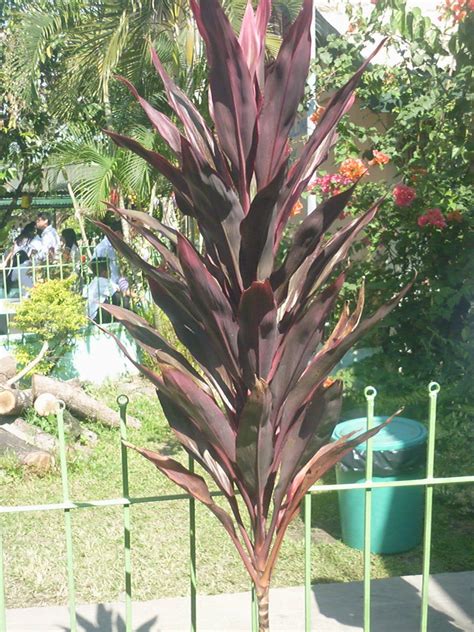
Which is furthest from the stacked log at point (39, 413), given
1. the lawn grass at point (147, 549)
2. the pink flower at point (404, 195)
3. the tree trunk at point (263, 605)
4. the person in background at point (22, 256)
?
the tree trunk at point (263, 605)

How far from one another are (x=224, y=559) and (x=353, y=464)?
0.95m

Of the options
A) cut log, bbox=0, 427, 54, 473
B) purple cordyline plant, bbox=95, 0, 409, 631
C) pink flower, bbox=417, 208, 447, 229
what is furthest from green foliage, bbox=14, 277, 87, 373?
purple cordyline plant, bbox=95, 0, 409, 631

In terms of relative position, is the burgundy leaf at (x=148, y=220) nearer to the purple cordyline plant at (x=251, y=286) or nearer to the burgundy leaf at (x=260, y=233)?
the purple cordyline plant at (x=251, y=286)

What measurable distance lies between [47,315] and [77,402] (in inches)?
42.3

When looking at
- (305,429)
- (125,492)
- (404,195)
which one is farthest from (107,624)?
(404,195)

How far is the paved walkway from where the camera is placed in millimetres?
3828

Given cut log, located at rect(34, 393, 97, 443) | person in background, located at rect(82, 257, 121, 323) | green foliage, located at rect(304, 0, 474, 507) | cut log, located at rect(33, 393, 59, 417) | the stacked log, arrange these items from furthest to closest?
person in background, located at rect(82, 257, 121, 323) → cut log, located at rect(33, 393, 59, 417) → cut log, located at rect(34, 393, 97, 443) → the stacked log → green foliage, located at rect(304, 0, 474, 507)

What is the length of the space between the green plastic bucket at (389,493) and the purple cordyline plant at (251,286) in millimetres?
2554

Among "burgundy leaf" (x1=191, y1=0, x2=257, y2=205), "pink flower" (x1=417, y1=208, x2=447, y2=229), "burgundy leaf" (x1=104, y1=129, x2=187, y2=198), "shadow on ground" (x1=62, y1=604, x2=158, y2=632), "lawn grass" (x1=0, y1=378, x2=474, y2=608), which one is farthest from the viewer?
"pink flower" (x1=417, y1=208, x2=447, y2=229)

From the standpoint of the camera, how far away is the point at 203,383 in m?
2.22

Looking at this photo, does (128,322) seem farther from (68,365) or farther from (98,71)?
(98,71)

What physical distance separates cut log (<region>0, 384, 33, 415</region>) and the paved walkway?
9.42 ft

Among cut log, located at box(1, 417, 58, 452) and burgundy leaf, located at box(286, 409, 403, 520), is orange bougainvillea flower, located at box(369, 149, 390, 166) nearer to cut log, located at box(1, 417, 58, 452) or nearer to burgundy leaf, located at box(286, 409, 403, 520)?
cut log, located at box(1, 417, 58, 452)

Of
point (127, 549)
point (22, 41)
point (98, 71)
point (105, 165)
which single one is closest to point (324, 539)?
point (127, 549)
